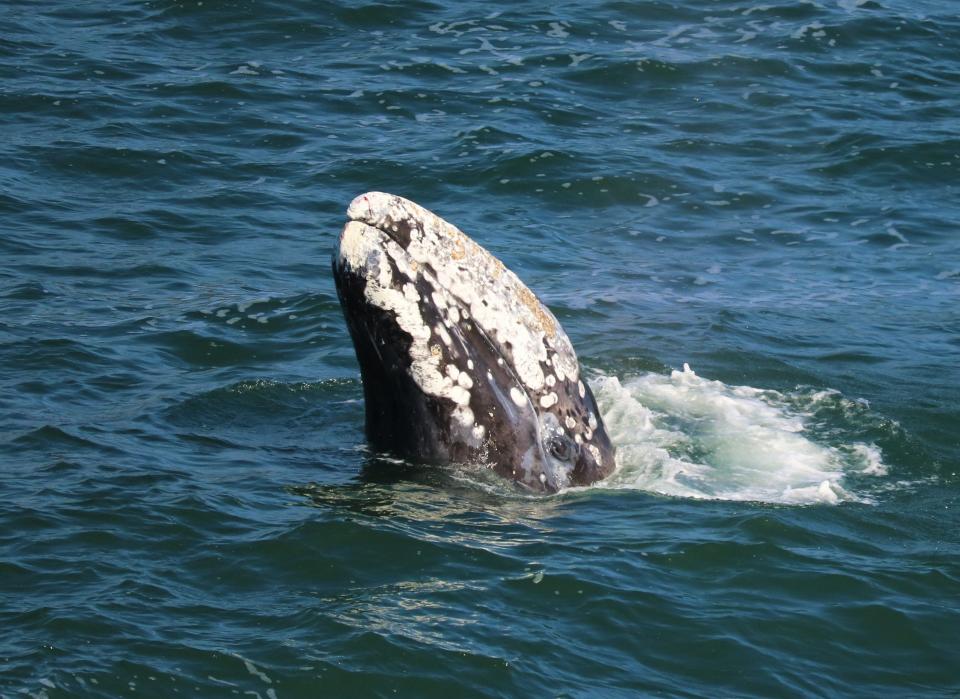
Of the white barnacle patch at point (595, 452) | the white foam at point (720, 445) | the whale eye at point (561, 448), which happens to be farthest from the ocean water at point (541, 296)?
the whale eye at point (561, 448)

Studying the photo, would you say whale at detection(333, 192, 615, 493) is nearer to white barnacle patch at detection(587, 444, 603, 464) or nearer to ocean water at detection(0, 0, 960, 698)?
white barnacle patch at detection(587, 444, 603, 464)

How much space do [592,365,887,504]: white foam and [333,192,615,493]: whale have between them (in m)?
0.71

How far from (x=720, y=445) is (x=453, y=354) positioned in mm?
2809

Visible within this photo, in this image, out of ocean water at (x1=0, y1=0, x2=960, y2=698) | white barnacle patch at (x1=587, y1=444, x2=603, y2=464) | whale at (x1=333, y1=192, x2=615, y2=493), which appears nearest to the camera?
ocean water at (x1=0, y1=0, x2=960, y2=698)

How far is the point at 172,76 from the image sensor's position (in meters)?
21.6

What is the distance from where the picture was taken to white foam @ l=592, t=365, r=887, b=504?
991 centimetres

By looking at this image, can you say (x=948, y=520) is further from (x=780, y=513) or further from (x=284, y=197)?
(x=284, y=197)

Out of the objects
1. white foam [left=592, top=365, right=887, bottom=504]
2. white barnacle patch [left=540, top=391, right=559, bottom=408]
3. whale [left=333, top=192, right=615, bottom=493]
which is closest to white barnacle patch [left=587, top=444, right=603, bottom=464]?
whale [left=333, top=192, right=615, bottom=493]

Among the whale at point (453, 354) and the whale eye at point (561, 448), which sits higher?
the whale at point (453, 354)

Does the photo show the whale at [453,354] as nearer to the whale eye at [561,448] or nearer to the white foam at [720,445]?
the whale eye at [561,448]

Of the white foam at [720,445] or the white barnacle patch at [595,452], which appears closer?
the white barnacle patch at [595,452]

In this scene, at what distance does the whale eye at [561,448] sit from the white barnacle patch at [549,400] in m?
0.22

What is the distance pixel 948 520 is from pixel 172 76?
15.2 metres

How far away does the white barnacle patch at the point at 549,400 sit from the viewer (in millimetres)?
9289
